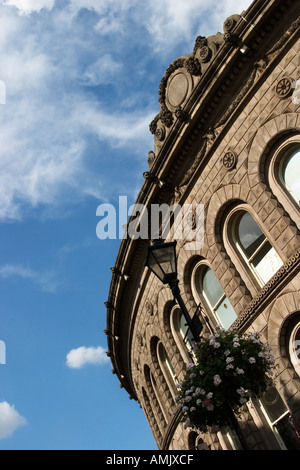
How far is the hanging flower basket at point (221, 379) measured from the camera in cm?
796

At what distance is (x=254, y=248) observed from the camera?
1282cm

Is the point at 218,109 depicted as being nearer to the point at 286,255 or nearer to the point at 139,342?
the point at 286,255

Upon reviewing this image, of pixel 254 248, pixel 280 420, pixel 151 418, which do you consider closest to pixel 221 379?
pixel 280 420

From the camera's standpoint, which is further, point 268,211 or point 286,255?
point 268,211

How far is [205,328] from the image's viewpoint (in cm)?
1436

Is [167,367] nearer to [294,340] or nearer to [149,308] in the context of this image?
[149,308]

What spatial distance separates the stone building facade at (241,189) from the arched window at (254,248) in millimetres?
30

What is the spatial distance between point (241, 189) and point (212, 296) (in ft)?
12.4

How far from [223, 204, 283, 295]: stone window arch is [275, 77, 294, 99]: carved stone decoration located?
3.16m

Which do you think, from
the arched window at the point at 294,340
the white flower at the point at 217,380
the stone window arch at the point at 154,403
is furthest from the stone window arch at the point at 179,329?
the white flower at the point at 217,380

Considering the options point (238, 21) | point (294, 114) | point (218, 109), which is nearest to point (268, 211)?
point (294, 114)

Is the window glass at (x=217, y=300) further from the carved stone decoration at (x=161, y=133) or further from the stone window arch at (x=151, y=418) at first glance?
the stone window arch at (x=151, y=418)
